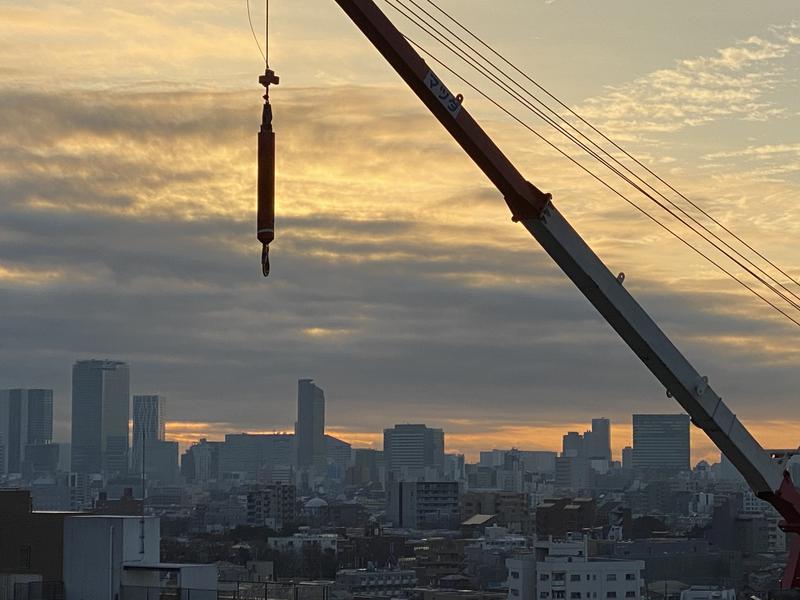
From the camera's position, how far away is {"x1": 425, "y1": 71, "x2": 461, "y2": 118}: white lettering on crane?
28.0 metres

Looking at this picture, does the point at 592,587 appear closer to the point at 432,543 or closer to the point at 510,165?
the point at 510,165

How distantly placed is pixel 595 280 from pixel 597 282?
2.2 inches

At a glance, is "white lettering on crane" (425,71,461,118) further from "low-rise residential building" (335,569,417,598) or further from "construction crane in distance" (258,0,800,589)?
"low-rise residential building" (335,569,417,598)

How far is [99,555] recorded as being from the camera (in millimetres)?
32125

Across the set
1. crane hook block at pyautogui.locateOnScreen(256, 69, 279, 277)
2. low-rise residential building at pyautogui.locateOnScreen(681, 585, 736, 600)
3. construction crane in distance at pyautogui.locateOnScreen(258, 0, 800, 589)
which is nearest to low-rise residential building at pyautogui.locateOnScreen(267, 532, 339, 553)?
low-rise residential building at pyautogui.locateOnScreen(681, 585, 736, 600)

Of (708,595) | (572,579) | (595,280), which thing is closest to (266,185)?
(595,280)

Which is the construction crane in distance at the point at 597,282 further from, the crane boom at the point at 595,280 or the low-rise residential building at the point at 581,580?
the low-rise residential building at the point at 581,580

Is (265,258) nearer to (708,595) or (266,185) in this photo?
(266,185)

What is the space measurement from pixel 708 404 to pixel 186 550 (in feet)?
360

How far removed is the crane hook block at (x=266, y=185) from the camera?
21562mm

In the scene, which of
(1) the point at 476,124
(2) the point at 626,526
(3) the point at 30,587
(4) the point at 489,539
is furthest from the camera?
(2) the point at 626,526

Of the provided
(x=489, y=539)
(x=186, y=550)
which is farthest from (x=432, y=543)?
(x=186, y=550)

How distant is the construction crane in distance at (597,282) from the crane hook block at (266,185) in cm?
496

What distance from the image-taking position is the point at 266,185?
21.9 m
